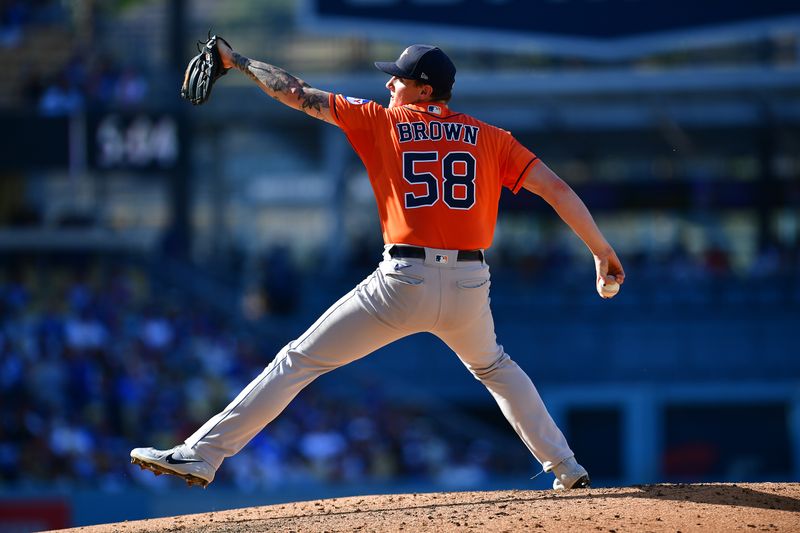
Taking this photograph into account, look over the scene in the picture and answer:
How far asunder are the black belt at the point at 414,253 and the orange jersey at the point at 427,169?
0.8 inches

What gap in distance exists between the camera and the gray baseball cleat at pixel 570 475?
17.4ft

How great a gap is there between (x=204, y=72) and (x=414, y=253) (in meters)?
1.27

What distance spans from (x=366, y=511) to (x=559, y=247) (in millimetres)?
13154

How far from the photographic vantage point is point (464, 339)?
16.0 feet

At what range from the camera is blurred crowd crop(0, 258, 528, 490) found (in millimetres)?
13172

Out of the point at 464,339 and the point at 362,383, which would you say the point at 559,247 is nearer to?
the point at 362,383

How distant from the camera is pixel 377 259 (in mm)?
17609

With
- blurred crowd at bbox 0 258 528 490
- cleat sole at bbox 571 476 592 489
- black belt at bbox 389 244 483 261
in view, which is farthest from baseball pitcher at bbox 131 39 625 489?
blurred crowd at bbox 0 258 528 490

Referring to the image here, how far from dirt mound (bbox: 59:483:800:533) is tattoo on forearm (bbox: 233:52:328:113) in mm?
1716

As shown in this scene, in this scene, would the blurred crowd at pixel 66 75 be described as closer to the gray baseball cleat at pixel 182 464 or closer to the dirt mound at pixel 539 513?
the dirt mound at pixel 539 513

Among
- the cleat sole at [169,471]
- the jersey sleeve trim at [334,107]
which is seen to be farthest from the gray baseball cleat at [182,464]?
the jersey sleeve trim at [334,107]

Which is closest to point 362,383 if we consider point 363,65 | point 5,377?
point 5,377

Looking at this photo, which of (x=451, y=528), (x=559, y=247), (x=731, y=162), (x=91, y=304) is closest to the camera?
(x=451, y=528)

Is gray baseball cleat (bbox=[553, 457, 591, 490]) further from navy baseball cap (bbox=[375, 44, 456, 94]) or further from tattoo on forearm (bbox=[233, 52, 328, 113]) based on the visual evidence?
tattoo on forearm (bbox=[233, 52, 328, 113])
